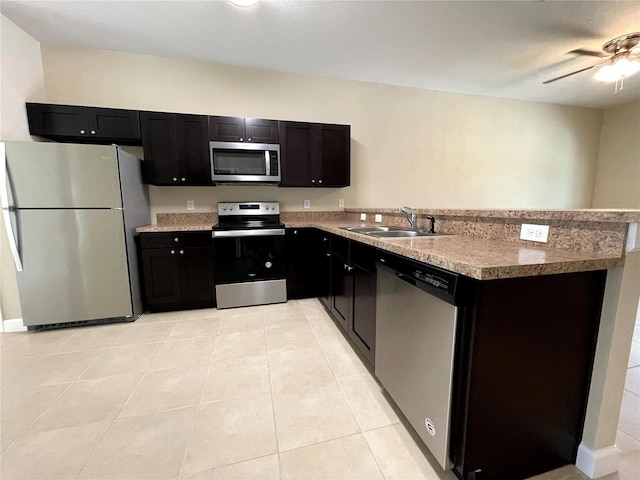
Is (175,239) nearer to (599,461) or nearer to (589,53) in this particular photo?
(599,461)

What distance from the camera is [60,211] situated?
88.0 inches

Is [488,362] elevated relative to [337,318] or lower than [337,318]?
elevated

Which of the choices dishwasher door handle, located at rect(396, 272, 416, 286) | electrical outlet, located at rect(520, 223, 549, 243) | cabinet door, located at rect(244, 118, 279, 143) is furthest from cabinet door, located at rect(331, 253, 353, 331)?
cabinet door, located at rect(244, 118, 279, 143)

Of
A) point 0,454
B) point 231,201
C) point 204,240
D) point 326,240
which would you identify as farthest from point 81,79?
point 0,454

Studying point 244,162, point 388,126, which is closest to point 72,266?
point 244,162

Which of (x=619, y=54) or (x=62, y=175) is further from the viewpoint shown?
(x=619, y=54)

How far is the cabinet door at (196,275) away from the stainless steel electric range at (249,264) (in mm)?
75

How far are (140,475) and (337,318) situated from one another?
159cm

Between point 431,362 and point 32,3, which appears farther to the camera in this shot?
point 32,3

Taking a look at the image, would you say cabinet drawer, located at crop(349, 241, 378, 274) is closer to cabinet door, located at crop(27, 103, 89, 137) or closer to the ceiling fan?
cabinet door, located at crop(27, 103, 89, 137)

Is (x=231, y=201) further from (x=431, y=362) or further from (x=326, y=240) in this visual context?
(x=431, y=362)

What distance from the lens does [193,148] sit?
2.79m

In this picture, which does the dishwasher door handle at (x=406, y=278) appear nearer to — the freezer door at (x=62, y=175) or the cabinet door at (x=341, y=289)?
the cabinet door at (x=341, y=289)

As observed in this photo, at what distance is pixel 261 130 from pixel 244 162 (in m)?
0.42
